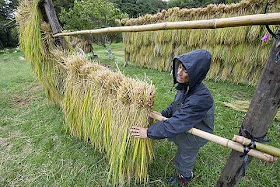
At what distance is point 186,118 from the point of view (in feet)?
4.11

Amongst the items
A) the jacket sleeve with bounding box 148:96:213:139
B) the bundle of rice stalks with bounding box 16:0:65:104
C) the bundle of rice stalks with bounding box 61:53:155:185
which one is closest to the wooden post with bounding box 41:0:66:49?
the bundle of rice stalks with bounding box 16:0:65:104

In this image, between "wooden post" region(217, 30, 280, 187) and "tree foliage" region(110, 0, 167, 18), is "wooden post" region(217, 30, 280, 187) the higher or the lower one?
the lower one

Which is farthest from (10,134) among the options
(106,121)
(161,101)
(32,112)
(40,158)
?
(161,101)

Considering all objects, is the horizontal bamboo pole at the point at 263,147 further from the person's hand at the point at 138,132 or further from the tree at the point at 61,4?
the tree at the point at 61,4

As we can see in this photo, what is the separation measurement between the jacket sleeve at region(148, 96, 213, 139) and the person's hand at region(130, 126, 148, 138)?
0.44 ft

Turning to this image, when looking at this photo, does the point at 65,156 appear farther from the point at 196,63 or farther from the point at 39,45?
the point at 196,63

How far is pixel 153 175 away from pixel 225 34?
4205 millimetres

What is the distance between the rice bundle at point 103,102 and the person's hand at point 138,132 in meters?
0.05

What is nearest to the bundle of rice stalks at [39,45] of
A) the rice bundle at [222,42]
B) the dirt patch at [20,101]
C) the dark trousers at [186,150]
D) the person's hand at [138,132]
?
the dirt patch at [20,101]

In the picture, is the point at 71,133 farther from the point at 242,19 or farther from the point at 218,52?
the point at 218,52

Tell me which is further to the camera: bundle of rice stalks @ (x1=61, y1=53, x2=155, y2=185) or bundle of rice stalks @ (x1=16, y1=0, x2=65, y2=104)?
bundle of rice stalks @ (x1=16, y1=0, x2=65, y2=104)

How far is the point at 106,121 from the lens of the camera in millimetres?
1660

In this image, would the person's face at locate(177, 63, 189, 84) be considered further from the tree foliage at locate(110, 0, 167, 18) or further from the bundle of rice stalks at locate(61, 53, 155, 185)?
the tree foliage at locate(110, 0, 167, 18)

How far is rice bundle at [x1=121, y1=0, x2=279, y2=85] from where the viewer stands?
395cm
